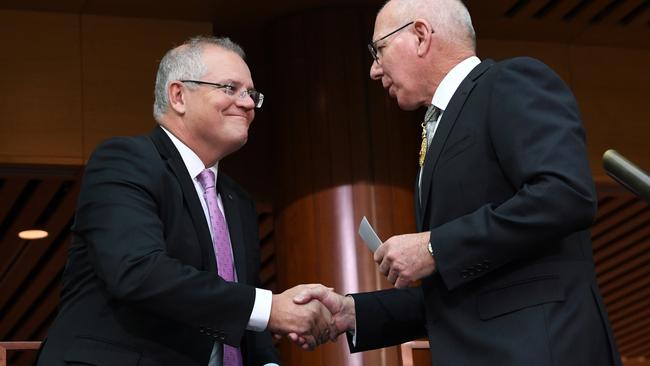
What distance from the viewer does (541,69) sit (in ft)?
9.29

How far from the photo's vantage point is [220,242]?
3299 millimetres

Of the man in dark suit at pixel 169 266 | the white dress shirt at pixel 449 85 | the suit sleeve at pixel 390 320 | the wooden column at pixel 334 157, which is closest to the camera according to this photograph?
the man in dark suit at pixel 169 266

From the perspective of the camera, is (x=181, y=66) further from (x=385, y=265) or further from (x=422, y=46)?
(x=385, y=265)

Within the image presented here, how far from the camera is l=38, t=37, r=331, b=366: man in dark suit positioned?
2.90m

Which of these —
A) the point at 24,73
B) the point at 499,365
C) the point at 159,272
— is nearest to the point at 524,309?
the point at 499,365

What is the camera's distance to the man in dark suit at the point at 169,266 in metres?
2.90

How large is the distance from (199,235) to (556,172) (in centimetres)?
102

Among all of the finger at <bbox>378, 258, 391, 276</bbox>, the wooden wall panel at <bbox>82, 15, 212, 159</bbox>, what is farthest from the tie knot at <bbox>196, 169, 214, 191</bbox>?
the wooden wall panel at <bbox>82, 15, 212, 159</bbox>

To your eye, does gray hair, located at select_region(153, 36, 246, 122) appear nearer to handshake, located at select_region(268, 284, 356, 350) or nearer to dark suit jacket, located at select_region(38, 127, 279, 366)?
dark suit jacket, located at select_region(38, 127, 279, 366)

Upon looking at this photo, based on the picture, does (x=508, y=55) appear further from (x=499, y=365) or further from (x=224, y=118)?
(x=499, y=365)

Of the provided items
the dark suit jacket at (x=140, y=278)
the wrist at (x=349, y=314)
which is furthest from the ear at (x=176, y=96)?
the wrist at (x=349, y=314)

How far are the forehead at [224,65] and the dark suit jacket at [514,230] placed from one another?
91 cm

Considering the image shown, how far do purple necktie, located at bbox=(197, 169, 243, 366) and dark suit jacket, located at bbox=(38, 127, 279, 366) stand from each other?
0.31 feet

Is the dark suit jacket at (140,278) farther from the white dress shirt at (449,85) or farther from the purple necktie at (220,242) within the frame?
the white dress shirt at (449,85)
